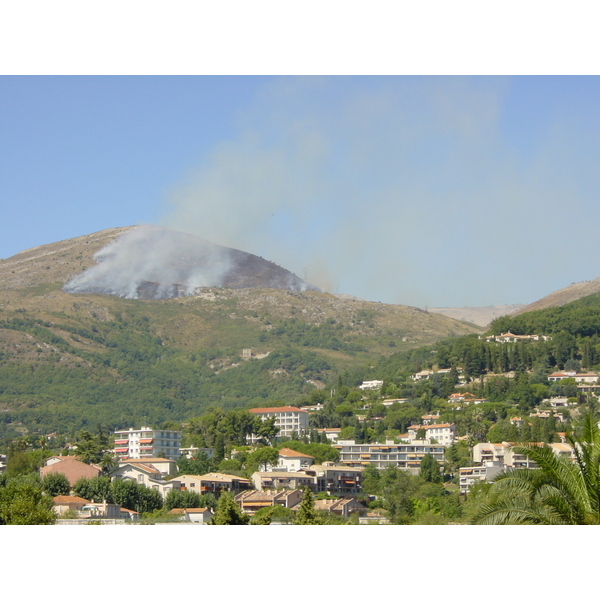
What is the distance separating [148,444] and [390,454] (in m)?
21.4

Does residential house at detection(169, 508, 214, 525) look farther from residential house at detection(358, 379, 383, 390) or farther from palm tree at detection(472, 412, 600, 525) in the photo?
residential house at detection(358, 379, 383, 390)

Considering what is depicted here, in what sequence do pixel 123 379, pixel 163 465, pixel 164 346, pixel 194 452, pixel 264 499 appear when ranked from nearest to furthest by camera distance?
1. pixel 264 499
2. pixel 163 465
3. pixel 194 452
4. pixel 123 379
5. pixel 164 346

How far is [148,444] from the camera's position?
88188mm

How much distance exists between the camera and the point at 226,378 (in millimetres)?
151125

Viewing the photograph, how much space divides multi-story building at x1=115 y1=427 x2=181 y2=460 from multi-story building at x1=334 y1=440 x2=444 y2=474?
1487 cm

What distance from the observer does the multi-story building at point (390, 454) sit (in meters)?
80.1

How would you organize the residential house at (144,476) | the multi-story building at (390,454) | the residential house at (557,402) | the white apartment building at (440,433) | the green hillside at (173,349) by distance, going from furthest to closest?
the green hillside at (173,349) < the residential house at (557,402) < the white apartment building at (440,433) < the multi-story building at (390,454) < the residential house at (144,476)

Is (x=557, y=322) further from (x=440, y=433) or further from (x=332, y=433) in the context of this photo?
(x=440, y=433)

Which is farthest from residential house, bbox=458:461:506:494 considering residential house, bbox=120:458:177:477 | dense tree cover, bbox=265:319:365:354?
dense tree cover, bbox=265:319:365:354

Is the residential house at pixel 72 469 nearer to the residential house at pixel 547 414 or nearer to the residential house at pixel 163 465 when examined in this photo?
the residential house at pixel 163 465

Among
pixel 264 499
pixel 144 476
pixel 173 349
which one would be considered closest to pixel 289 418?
pixel 144 476

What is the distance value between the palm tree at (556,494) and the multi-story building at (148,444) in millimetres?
73836

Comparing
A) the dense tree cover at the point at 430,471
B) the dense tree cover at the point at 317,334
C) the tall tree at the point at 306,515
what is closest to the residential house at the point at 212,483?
the dense tree cover at the point at 430,471
